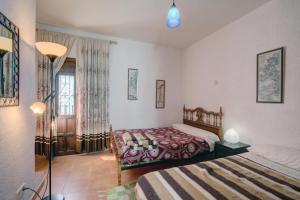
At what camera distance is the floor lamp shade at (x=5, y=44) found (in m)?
1.26

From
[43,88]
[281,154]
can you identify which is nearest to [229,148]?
[281,154]

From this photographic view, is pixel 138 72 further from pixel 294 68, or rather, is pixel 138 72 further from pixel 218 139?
pixel 294 68

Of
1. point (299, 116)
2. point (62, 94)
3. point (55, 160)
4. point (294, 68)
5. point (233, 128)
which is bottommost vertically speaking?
point (55, 160)

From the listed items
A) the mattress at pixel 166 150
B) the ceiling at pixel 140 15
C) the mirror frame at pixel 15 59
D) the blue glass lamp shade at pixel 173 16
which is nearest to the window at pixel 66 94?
the ceiling at pixel 140 15

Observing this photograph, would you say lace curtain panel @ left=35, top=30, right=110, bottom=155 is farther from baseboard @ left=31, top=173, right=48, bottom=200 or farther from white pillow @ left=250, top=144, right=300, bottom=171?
white pillow @ left=250, top=144, right=300, bottom=171

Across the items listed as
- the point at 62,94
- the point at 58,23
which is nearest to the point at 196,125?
the point at 62,94

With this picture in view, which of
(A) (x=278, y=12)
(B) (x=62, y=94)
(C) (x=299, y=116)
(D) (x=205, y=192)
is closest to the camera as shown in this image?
(D) (x=205, y=192)

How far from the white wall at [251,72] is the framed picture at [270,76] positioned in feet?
0.23

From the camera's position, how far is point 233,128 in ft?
9.50

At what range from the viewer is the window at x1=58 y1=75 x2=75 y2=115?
3.40 metres

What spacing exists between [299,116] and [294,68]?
2.15ft

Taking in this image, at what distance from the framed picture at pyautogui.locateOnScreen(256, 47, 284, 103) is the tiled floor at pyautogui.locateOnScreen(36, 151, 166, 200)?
226 centimetres

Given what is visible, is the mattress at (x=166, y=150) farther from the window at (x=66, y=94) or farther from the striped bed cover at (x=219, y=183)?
the window at (x=66, y=94)

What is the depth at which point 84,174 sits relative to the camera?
2682 mm
